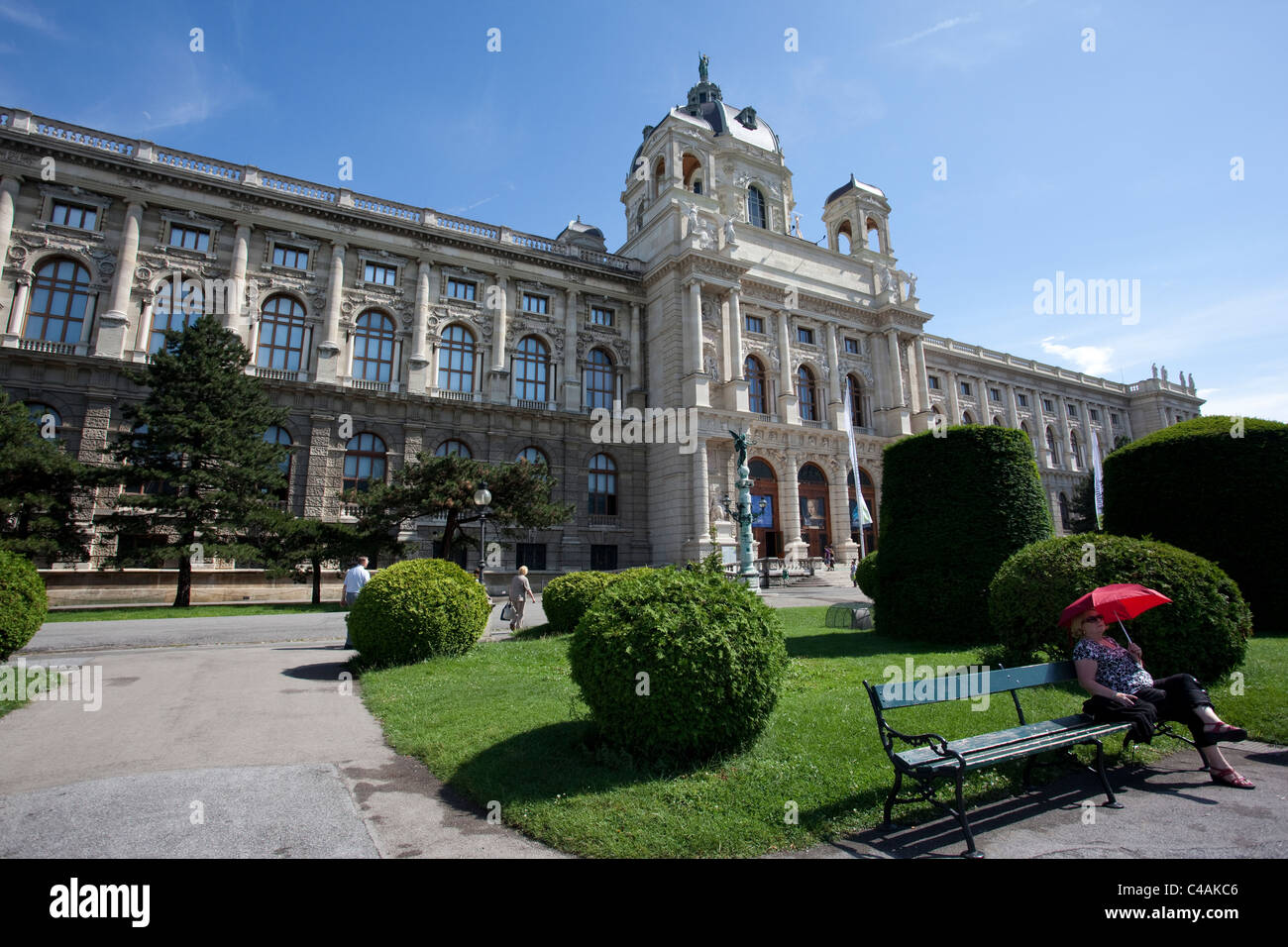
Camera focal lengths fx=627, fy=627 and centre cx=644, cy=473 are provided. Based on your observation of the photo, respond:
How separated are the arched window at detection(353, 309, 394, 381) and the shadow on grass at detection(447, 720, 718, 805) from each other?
29.9 m

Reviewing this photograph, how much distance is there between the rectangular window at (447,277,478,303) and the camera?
34.6 metres

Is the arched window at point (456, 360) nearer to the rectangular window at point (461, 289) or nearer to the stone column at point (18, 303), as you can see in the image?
the rectangular window at point (461, 289)

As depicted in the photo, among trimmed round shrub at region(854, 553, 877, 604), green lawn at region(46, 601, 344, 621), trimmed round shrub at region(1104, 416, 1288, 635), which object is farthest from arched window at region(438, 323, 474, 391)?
trimmed round shrub at region(1104, 416, 1288, 635)

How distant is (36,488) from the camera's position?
20.0 meters

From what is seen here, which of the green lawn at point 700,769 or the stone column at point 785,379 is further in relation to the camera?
the stone column at point 785,379

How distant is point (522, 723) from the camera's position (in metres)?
6.96

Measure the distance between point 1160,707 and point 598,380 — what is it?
112 ft

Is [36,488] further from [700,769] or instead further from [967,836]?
[967,836]

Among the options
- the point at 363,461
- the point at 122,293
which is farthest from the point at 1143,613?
the point at 122,293

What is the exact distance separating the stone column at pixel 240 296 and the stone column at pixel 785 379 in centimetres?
2905

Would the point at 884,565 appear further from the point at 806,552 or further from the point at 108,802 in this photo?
the point at 806,552

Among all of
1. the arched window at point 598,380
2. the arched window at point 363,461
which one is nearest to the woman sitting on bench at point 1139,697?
the arched window at point 363,461

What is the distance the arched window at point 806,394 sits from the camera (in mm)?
42094

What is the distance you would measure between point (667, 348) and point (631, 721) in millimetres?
33022
